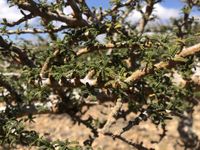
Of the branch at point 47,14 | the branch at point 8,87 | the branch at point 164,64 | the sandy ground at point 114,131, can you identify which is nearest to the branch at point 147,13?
the branch at point 47,14

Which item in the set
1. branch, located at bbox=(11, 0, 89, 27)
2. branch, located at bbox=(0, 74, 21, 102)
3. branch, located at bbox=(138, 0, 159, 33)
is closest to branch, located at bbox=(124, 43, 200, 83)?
branch, located at bbox=(11, 0, 89, 27)

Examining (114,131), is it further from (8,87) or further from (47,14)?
(47,14)

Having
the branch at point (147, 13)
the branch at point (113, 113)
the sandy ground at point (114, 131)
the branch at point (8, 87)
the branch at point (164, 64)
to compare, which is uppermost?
the branch at point (147, 13)

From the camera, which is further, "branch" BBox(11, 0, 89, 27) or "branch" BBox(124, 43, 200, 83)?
"branch" BBox(11, 0, 89, 27)

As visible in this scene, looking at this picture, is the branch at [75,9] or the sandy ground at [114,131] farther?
the sandy ground at [114,131]

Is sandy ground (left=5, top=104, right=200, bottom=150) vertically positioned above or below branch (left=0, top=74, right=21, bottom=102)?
below

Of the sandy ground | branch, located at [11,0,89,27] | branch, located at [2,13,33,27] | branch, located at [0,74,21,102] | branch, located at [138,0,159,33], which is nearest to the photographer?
branch, located at [11,0,89,27]

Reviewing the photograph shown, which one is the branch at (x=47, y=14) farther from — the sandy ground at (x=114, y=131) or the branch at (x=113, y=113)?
the sandy ground at (x=114, y=131)

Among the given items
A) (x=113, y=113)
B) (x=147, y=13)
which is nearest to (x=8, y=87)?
(x=113, y=113)

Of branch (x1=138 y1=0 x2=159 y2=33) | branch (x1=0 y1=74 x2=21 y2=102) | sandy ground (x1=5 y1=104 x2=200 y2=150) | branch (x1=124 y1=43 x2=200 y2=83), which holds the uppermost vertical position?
branch (x1=138 y1=0 x2=159 y2=33)

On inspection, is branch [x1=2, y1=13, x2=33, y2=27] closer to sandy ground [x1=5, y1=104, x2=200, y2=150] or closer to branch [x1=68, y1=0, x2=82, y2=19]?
branch [x1=68, y1=0, x2=82, y2=19]

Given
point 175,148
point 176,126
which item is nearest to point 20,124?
point 175,148
